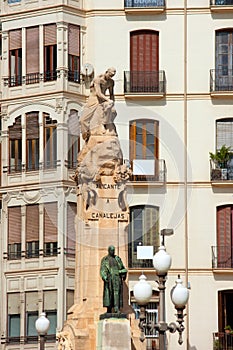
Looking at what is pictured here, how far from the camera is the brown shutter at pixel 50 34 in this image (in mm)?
58000

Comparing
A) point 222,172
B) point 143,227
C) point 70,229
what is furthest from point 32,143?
point 222,172

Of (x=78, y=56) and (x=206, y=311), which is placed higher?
(x=78, y=56)

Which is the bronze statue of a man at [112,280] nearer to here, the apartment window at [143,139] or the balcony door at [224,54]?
the apartment window at [143,139]

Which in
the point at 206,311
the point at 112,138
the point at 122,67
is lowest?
the point at 206,311

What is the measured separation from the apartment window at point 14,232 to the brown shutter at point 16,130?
8.42 ft

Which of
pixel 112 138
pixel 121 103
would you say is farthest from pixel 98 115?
pixel 121 103

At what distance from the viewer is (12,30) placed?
5906 cm

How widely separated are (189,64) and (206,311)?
9006mm

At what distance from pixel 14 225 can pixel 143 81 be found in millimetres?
6968

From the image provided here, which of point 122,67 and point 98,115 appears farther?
point 122,67

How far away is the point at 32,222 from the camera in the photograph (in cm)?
5788

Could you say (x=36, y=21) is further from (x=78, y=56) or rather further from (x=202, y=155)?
(x=202, y=155)

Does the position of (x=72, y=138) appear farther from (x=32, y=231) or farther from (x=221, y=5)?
(x=221, y=5)

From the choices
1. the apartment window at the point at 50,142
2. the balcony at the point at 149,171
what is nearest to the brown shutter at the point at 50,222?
the apartment window at the point at 50,142
